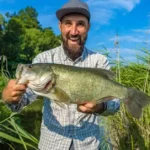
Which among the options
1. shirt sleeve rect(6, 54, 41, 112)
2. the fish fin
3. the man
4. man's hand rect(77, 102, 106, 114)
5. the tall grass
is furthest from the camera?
the tall grass

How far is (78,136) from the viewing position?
2781mm

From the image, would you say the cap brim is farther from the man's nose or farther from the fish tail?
the fish tail

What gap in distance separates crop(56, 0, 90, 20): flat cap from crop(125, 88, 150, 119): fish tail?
610mm

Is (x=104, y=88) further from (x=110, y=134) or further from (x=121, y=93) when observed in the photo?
(x=110, y=134)

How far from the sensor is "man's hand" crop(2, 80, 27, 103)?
2.36m

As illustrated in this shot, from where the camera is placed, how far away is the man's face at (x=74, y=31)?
277cm

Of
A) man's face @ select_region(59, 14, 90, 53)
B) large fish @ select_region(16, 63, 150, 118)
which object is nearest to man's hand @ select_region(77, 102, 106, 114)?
large fish @ select_region(16, 63, 150, 118)

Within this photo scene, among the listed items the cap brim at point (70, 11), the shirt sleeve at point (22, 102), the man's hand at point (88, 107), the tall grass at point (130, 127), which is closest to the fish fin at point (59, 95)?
the man's hand at point (88, 107)

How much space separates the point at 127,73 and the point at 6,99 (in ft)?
6.73

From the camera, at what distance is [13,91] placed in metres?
2.39

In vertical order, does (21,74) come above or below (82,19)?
below

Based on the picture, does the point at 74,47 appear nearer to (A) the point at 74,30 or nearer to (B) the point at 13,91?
(A) the point at 74,30

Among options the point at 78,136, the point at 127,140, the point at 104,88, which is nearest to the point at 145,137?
the point at 127,140

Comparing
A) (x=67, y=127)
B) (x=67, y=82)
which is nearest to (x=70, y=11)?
(x=67, y=82)
